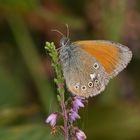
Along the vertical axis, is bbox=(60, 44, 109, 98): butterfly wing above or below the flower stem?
above

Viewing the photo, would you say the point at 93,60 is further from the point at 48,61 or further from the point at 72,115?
the point at 48,61

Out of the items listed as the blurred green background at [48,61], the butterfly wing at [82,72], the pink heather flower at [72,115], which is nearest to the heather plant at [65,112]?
the pink heather flower at [72,115]

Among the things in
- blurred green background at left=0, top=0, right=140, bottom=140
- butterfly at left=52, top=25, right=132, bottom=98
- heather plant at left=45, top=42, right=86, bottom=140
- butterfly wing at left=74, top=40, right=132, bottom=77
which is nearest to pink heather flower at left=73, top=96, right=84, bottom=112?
heather plant at left=45, top=42, right=86, bottom=140

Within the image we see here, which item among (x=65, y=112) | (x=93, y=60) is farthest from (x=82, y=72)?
(x=65, y=112)

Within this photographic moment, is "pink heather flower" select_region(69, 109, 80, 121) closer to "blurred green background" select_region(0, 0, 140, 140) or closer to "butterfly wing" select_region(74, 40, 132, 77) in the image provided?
"butterfly wing" select_region(74, 40, 132, 77)

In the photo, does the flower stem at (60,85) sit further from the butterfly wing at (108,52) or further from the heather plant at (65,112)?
the butterfly wing at (108,52)

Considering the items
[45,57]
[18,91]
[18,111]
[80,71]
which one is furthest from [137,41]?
[80,71]
